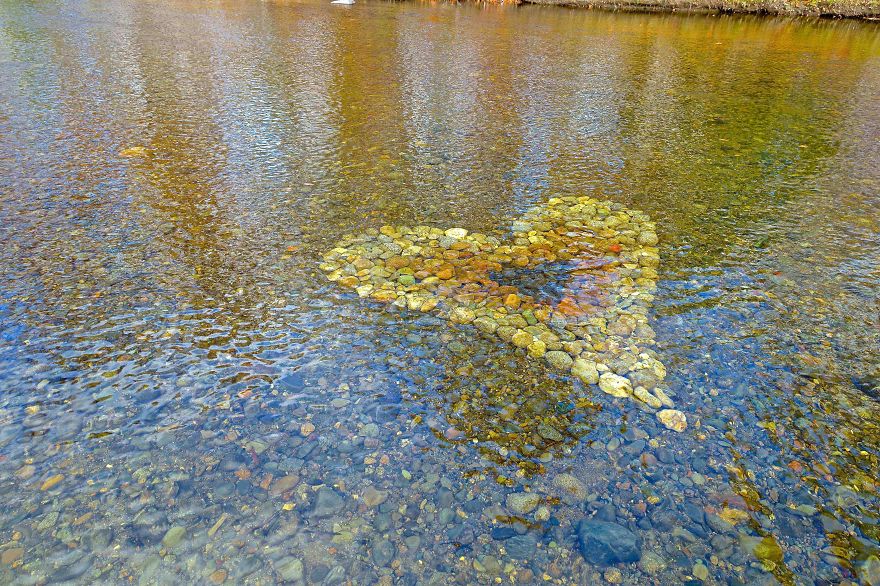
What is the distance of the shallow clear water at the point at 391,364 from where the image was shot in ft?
13.9

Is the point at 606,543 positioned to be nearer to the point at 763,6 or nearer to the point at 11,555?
the point at 11,555

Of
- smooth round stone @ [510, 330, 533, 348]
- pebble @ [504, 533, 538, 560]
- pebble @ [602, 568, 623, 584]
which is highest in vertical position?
smooth round stone @ [510, 330, 533, 348]

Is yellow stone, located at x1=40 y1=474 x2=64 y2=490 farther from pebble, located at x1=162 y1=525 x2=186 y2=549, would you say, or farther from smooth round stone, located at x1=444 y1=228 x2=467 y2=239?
smooth round stone, located at x1=444 y1=228 x2=467 y2=239

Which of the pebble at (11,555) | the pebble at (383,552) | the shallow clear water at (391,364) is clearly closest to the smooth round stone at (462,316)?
the shallow clear water at (391,364)

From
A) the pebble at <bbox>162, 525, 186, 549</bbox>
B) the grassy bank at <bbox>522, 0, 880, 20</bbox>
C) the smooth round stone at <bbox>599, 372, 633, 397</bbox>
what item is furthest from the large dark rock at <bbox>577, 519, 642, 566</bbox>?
the grassy bank at <bbox>522, 0, 880, 20</bbox>

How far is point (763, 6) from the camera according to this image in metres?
37.3

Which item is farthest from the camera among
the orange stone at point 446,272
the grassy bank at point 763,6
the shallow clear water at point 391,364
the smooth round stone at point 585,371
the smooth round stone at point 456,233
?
the grassy bank at point 763,6

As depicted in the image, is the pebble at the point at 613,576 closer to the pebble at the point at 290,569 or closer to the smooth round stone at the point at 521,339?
the pebble at the point at 290,569

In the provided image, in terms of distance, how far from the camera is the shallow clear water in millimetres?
4246

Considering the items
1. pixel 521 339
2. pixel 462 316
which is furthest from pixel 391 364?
pixel 521 339

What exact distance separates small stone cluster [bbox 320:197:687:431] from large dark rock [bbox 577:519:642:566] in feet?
4.67

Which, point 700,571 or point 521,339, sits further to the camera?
point 521,339

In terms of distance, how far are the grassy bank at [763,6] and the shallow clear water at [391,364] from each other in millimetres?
28575

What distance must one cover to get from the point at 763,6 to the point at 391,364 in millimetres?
43755
